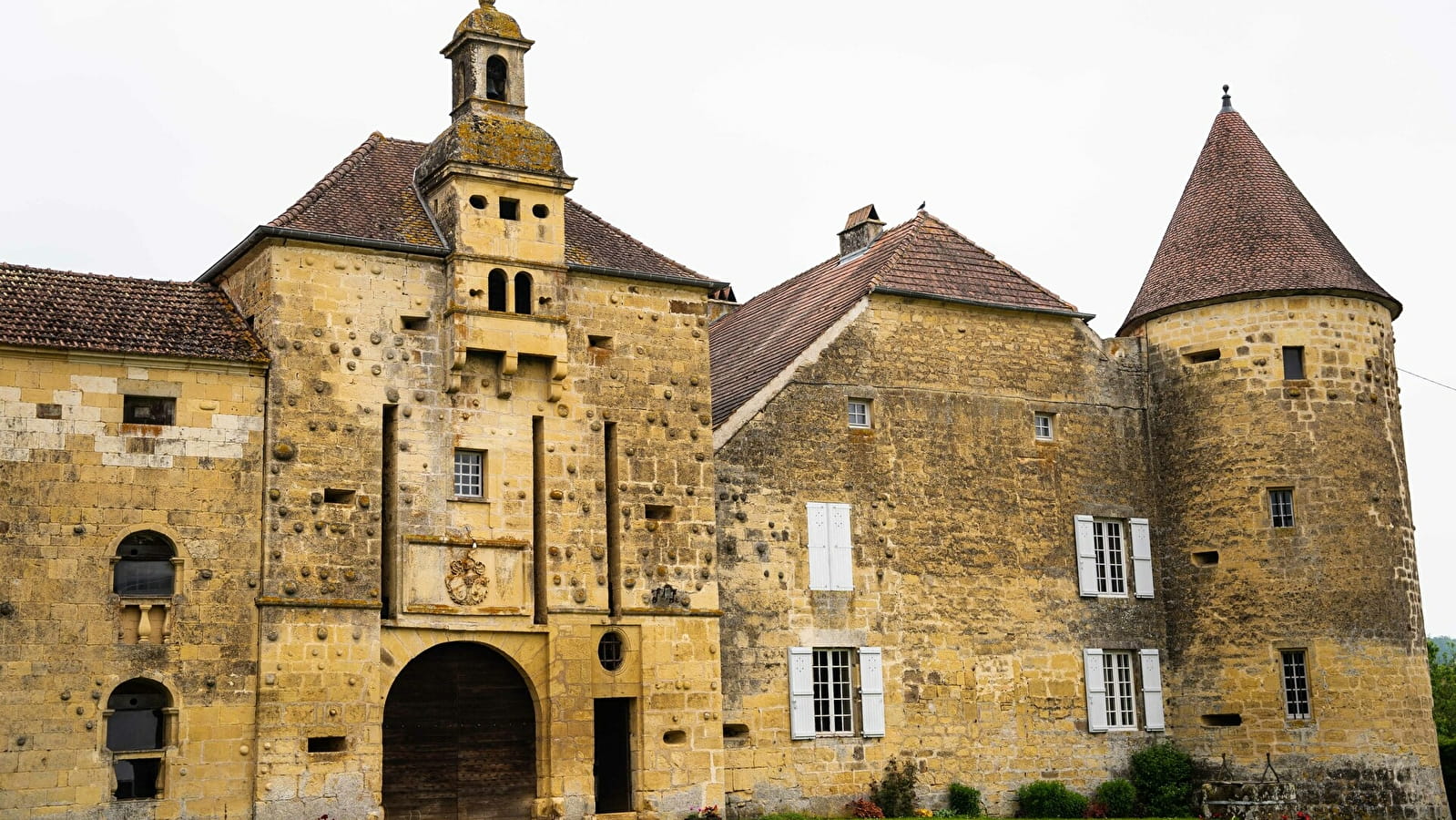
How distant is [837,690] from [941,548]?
10.6ft

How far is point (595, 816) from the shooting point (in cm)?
2544

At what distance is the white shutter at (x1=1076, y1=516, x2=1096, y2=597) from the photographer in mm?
31312

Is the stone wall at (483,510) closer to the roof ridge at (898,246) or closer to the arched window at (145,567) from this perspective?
the arched window at (145,567)

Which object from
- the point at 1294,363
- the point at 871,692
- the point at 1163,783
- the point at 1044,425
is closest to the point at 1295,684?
the point at 1163,783

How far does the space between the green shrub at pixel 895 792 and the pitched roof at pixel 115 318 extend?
12326mm

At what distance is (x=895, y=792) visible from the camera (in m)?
28.5

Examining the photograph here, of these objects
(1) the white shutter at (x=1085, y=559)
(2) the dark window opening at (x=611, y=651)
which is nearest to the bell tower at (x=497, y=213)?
(2) the dark window opening at (x=611, y=651)

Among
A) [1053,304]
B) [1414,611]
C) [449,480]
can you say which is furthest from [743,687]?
[1414,611]

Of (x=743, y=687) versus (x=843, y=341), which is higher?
(x=843, y=341)

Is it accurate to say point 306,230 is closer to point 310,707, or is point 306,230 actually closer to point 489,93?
point 489,93

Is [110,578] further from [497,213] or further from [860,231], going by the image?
[860,231]

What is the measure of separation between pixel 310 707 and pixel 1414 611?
19.9 m

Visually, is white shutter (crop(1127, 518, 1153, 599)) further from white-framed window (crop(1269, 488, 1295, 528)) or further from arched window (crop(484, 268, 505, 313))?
arched window (crop(484, 268, 505, 313))

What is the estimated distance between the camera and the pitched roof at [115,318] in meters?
23.3
